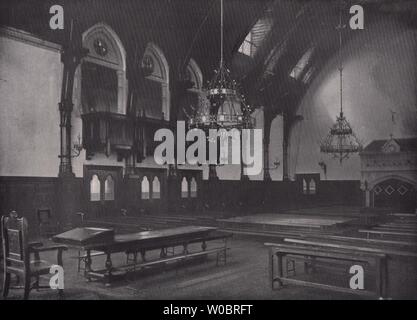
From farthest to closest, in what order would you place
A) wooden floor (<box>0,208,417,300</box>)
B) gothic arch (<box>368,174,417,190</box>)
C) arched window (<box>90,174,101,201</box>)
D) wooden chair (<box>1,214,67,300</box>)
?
gothic arch (<box>368,174,417,190</box>) < arched window (<box>90,174,101,201</box>) < wooden floor (<box>0,208,417,300</box>) < wooden chair (<box>1,214,67,300</box>)

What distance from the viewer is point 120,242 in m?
5.67

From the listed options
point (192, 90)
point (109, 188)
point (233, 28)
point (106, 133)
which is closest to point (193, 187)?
point (192, 90)

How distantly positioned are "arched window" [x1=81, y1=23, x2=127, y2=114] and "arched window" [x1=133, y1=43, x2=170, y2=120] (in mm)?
590

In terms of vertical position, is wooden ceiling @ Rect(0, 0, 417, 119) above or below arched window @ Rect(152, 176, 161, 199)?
above

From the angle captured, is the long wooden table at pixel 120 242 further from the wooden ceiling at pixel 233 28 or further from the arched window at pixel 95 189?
the wooden ceiling at pixel 233 28

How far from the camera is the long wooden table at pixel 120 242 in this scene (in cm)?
542

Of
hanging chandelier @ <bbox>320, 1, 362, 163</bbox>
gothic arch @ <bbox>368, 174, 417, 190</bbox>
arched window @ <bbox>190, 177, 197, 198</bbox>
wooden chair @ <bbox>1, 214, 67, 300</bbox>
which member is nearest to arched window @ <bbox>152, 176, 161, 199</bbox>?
arched window @ <bbox>190, 177, 197, 198</bbox>

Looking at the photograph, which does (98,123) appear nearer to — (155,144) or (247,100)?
(155,144)

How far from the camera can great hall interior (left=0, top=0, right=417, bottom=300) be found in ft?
18.7

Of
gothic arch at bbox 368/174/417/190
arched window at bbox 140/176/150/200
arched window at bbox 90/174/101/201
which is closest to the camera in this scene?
arched window at bbox 90/174/101/201

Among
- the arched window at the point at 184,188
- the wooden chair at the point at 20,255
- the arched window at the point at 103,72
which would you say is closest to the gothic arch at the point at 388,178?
the arched window at the point at 184,188

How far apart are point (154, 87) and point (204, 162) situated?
9.76 feet

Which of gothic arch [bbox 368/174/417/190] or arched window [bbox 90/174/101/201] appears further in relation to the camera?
gothic arch [bbox 368/174/417/190]

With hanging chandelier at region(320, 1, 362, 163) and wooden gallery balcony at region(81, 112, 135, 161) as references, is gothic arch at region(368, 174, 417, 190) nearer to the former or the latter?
hanging chandelier at region(320, 1, 362, 163)
